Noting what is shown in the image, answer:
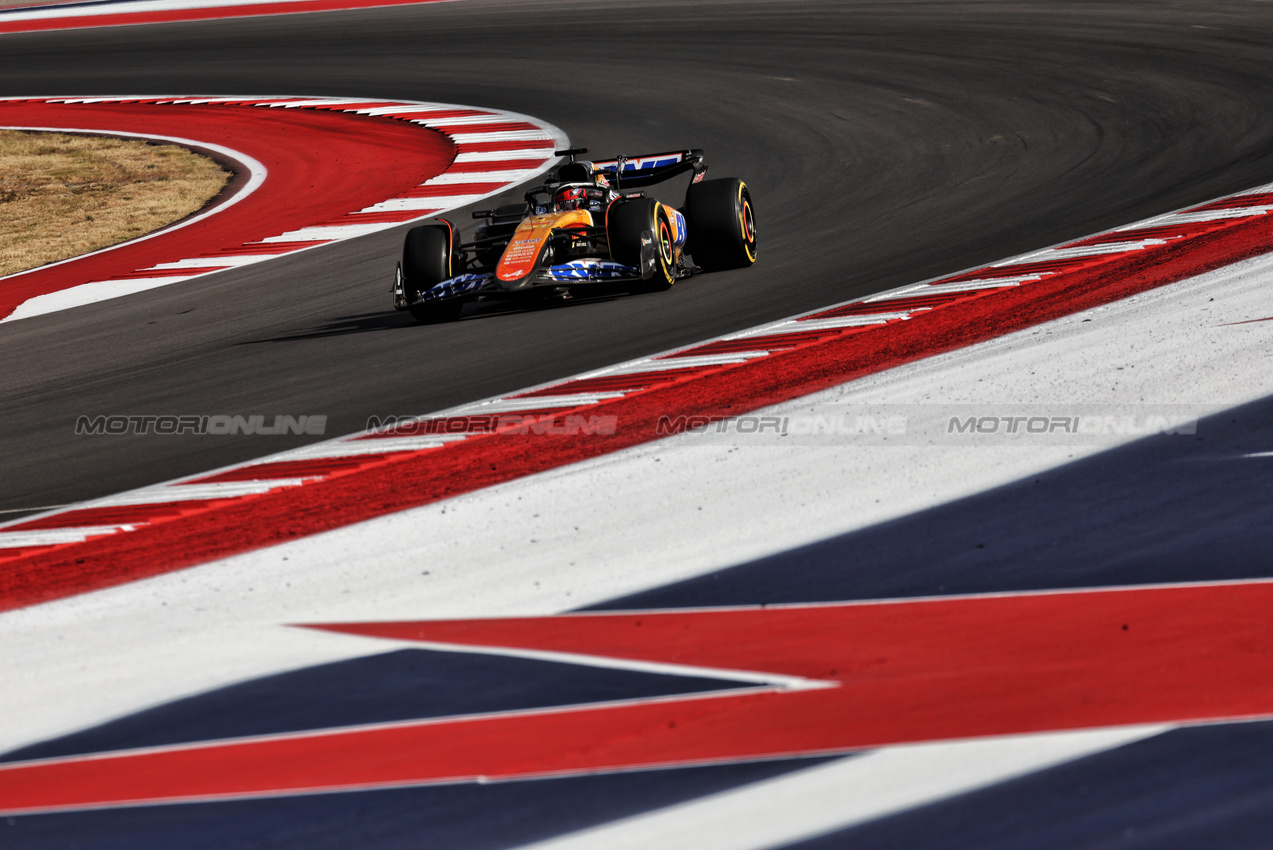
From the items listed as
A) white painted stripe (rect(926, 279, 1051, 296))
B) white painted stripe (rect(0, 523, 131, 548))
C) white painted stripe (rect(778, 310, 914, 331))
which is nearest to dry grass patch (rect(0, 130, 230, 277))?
white painted stripe (rect(0, 523, 131, 548))

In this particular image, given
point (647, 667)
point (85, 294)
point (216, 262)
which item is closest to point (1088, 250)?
point (647, 667)

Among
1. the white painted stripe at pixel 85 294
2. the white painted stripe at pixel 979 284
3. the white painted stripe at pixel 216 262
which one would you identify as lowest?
the white painted stripe at pixel 85 294

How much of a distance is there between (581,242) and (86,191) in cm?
908

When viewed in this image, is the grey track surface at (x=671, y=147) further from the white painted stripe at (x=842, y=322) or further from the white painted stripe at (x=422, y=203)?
the white painted stripe at (x=422, y=203)

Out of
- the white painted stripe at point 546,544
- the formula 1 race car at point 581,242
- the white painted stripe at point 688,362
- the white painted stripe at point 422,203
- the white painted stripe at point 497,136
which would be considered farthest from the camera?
the white painted stripe at point 497,136

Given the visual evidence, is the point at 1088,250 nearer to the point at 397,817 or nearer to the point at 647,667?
the point at 647,667

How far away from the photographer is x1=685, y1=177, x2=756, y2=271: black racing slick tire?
31.8 feet

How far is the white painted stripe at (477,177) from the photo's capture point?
1441 centimetres

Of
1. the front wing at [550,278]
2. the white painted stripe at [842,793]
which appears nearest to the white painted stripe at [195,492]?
the front wing at [550,278]

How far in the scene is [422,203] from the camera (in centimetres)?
1363

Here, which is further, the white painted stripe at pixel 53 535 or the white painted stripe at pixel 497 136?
the white painted stripe at pixel 497 136

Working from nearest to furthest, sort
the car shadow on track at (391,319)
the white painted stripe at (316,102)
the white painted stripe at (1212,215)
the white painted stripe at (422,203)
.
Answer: the car shadow on track at (391,319), the white painted stripe at (1212,215), the white painted stripe at (422,203), the white painted stripe at (316,102)

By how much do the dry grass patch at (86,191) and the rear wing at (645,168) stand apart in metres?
5.93

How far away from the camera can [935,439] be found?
5688mm
